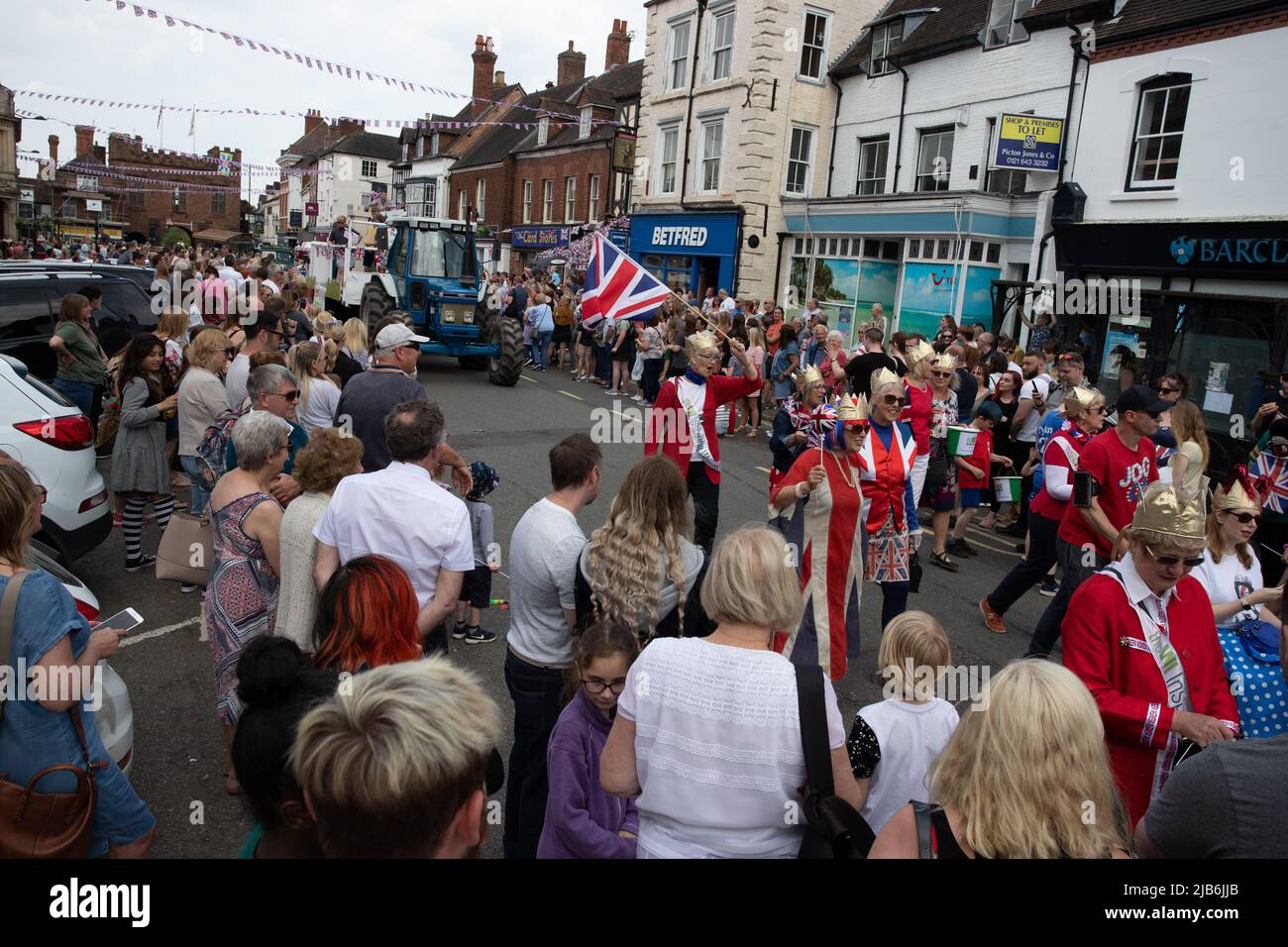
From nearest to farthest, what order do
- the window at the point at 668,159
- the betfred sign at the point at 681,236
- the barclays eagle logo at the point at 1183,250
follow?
the barclays eagle logo at the point at 1183,250 → the betfred sign at the point at 681,236 → the window at the point at 668,159

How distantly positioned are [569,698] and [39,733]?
161 cm

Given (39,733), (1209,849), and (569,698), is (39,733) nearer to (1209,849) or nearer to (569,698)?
(569,698)

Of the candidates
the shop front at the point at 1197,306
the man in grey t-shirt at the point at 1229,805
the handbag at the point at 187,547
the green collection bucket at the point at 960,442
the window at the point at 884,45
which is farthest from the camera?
the window at the point at 884,45

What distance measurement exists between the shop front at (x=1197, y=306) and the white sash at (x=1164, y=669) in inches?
413

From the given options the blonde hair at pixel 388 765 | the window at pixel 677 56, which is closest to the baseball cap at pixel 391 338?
the blonde hair at pixel 388 765

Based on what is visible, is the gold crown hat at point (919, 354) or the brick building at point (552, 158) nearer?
the gold crown hat at point (919, 354)

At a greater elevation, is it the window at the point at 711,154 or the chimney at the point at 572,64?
the chimney at the point at 572,64

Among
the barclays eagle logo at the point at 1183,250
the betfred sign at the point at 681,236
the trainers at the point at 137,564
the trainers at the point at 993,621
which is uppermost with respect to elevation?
the betfred sign at the point at 681,236

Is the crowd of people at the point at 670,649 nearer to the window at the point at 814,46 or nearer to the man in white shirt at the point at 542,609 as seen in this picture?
the man in white shirt at the point at 542,609

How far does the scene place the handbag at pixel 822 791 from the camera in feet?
6.91

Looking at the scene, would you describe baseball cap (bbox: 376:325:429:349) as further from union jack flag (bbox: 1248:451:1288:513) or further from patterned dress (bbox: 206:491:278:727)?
union jack flag (bbox: 1248:451:1288:513)
